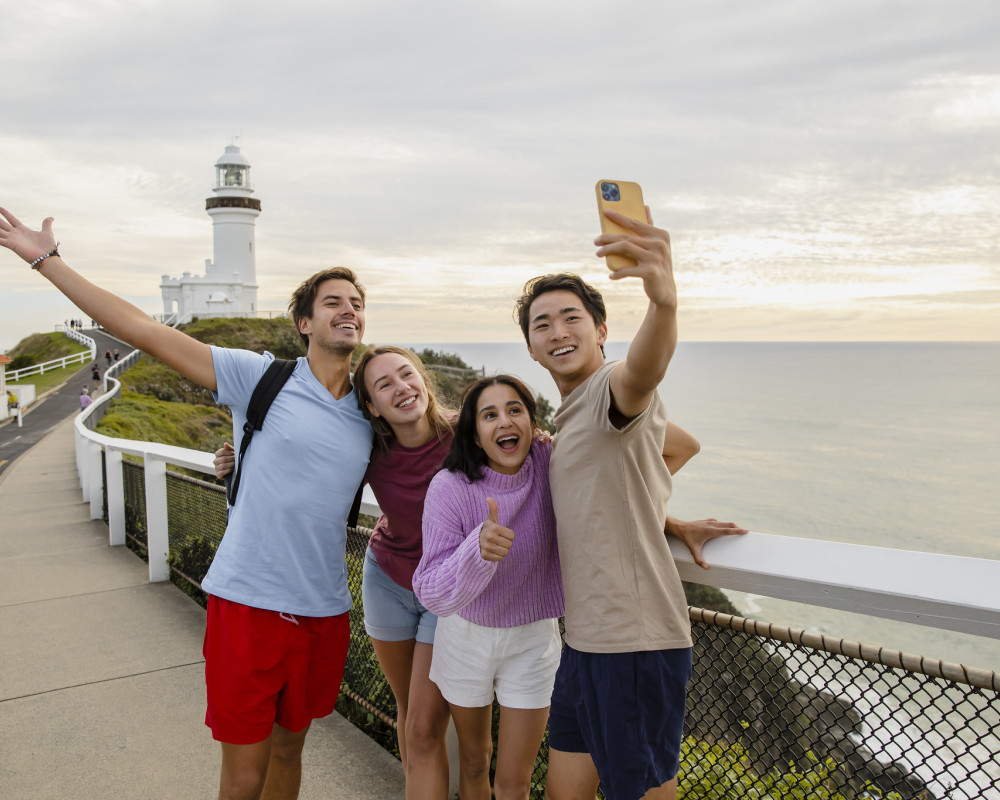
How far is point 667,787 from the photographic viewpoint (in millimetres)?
2033

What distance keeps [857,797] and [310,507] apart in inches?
69.0

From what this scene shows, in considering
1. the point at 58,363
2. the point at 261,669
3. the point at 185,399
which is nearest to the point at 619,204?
the point at 261,669

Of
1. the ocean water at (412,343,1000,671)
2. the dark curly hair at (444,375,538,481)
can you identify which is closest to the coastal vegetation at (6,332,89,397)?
the ocean water at (412,343,1000,671)

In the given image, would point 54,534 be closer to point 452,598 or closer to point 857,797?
point 452,598

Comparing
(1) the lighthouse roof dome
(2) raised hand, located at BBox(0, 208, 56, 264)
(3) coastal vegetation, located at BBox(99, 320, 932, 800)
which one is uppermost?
(1) the lighthouse roof dome

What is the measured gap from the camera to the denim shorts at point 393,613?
8.57 feet

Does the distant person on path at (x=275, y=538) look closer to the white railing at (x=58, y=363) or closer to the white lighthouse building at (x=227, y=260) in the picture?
the white railing at (x=58, y=363)

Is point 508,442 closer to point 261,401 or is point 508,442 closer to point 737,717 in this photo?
point 261,401

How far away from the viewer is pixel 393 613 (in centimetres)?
263

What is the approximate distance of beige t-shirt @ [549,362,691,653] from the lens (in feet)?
6.35

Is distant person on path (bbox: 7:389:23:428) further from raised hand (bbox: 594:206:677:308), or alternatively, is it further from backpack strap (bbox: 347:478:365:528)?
raised hand (bbox: 594:206:677:308)

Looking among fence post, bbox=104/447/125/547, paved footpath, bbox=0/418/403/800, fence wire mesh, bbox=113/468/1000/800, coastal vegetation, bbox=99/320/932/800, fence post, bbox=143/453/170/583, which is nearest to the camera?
fence wire mesh, bbox=113/468/1000/800

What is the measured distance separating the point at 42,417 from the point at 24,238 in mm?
27957

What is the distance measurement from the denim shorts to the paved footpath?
0.90 m
